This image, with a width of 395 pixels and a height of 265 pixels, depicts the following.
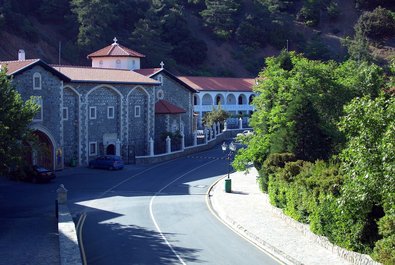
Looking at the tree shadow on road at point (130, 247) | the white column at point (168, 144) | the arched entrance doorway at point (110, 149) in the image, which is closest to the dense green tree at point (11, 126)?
the tree shadow on road at point (130, 247)

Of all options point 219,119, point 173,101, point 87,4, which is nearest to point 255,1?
point 87,4

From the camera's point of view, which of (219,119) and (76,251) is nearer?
(76,251)

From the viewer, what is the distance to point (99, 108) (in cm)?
4684

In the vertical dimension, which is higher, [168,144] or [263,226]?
[168,144]

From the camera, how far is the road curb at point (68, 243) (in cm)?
1739

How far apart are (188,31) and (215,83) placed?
A: 24.1 meters

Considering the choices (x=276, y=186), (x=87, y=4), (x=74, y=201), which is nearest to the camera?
(x=276, y=186)

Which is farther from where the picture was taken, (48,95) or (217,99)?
(217,99)

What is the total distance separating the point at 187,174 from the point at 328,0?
308ft

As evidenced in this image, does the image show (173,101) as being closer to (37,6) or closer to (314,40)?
(37,6)

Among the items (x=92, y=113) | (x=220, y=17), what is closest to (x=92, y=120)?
(x=92, y=113)

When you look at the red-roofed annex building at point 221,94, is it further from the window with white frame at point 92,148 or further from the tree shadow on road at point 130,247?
the tree shadow on road at point 130,247

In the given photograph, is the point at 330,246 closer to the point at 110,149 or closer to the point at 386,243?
the point at 386,243

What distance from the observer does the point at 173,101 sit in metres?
58.0
